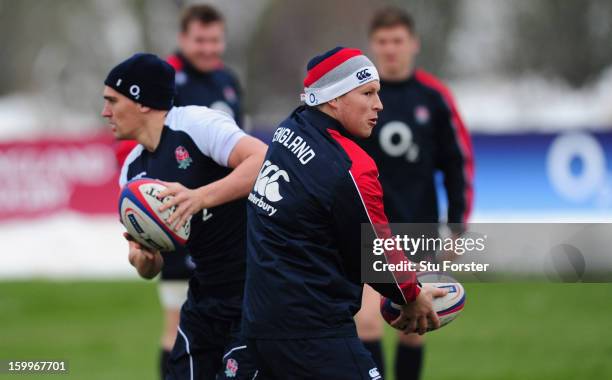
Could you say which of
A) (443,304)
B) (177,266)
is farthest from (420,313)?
(177,266)

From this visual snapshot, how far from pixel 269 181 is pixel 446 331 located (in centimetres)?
695

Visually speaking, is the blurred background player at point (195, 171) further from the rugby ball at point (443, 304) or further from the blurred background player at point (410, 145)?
the blurred background player at point (410, 145)

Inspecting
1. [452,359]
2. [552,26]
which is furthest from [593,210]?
[552,26]

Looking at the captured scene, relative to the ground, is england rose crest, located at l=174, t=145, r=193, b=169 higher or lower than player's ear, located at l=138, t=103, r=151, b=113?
lower

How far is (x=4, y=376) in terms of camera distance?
8695 millimetres

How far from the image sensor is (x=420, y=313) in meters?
5.62

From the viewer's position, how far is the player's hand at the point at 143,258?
623 cm

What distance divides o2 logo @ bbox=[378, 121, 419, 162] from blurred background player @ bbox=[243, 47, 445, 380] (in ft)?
9.16

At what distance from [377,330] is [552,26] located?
20.8 meters

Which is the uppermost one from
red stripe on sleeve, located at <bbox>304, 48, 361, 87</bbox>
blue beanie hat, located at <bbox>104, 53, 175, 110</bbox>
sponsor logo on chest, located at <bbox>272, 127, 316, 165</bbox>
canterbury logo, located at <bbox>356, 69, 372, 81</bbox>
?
blue beanie hat, located at <bbox>104, 53, 175, 110</bbox>

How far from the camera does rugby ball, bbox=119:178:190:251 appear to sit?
19.3 ft

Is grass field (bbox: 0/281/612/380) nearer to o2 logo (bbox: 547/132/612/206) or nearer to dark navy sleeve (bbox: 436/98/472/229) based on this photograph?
o2 logo (bbox: 547/132/612/206)

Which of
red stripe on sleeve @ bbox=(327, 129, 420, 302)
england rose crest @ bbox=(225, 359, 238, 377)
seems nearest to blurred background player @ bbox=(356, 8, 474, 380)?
england rose crest @ bbox=(225, 359, 238, 377)

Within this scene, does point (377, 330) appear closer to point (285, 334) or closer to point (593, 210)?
point (285, 334)
